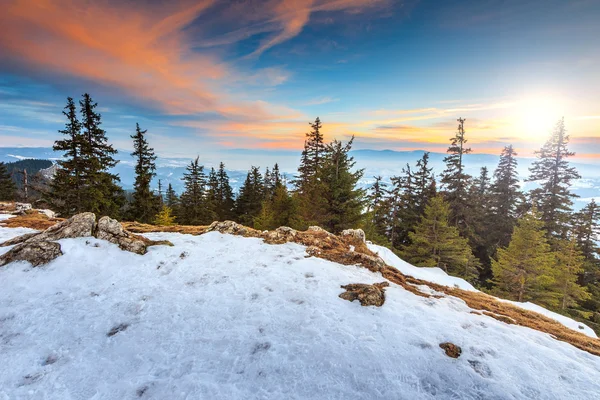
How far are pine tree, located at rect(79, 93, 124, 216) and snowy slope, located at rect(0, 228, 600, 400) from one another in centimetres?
1691

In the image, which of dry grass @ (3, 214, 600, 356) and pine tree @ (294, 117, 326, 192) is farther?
pine tree @ (294, 117, 326, 192)

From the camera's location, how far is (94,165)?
75.2ft

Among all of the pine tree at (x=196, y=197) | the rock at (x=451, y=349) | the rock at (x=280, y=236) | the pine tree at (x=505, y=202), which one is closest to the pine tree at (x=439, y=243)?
the pine tree at (x=505, y=202)

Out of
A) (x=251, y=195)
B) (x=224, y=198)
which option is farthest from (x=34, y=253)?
(x=224, y=198)

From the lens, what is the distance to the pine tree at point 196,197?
3706 cm

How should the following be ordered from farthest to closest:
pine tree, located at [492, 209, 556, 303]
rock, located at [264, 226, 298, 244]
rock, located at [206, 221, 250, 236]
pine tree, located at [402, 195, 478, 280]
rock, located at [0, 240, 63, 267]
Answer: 1. pine tree, located at [402, 195, 478, 280]
2. pine tree, located at [492, 209, 556, 303]
3. rock, located at [206, 221, 250, 236]
4. rock, located at [264, 226, 298, 244]
5. rock, located at [0, 240, 63, 267]

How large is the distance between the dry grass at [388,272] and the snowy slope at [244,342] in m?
0.83

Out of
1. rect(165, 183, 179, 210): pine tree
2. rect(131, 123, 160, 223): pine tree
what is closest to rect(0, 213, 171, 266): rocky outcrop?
rect(131, 123, 160, 223): pine tree

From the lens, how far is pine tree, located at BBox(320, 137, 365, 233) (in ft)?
65.8

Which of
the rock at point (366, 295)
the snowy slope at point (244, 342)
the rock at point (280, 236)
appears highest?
the rock at point (280, 236)

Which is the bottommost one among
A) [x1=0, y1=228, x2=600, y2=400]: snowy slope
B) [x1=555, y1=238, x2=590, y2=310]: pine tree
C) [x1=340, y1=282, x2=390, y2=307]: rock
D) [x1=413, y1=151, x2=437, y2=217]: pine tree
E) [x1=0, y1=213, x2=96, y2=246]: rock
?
[x1=555, y1=238, x2=590, y2=310]: pine tree

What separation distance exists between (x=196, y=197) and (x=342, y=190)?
85.1 feet

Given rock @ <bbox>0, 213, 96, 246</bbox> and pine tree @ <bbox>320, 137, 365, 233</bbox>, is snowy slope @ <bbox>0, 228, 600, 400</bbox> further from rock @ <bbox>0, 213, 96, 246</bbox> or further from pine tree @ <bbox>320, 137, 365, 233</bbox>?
pine tree @ <bbox>320, 137, 365, 233</bbox>

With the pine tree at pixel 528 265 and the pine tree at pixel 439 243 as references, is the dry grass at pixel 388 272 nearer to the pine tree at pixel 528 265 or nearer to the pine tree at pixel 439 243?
the pine tree at pixel 439 243
